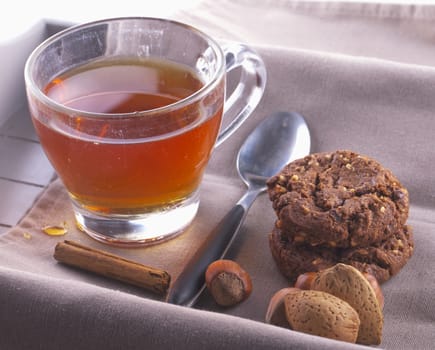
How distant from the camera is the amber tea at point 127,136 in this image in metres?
1.12

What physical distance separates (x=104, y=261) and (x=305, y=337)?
1.24 feet

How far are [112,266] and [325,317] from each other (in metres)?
0.35

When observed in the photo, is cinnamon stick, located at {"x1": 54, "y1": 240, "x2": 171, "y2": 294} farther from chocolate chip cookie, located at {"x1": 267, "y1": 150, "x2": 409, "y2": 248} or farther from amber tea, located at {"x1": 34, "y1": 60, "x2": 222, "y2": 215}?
chocolate chip cookie, located at {"x1": 267, "y1": 150, "x2": 409, "y2": 248}

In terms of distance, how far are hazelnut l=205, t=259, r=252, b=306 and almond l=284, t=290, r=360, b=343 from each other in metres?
0.13

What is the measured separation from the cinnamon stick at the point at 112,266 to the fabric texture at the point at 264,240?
14mm

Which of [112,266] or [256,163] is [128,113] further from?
[256,163]

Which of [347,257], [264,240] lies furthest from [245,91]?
[347,257]

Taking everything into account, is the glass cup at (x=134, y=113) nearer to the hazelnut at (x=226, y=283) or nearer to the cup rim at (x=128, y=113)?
the cup rim at (x=128, y=113)

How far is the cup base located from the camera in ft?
4.02

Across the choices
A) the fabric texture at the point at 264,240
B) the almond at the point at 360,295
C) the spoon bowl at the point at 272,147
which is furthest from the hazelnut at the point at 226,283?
the spoon bowl at the point at 272,147

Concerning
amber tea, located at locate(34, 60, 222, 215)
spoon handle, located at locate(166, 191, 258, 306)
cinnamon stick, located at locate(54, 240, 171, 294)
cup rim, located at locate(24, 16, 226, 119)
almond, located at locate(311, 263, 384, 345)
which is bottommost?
cinnamon stick, located at locate(54, 240, 171, 294)

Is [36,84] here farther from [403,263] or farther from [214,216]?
[403,263]

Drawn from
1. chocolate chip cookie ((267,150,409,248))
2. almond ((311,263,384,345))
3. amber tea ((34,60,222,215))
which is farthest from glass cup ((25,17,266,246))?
almond ((311,263,384,345))

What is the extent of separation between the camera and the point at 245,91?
140 cm
